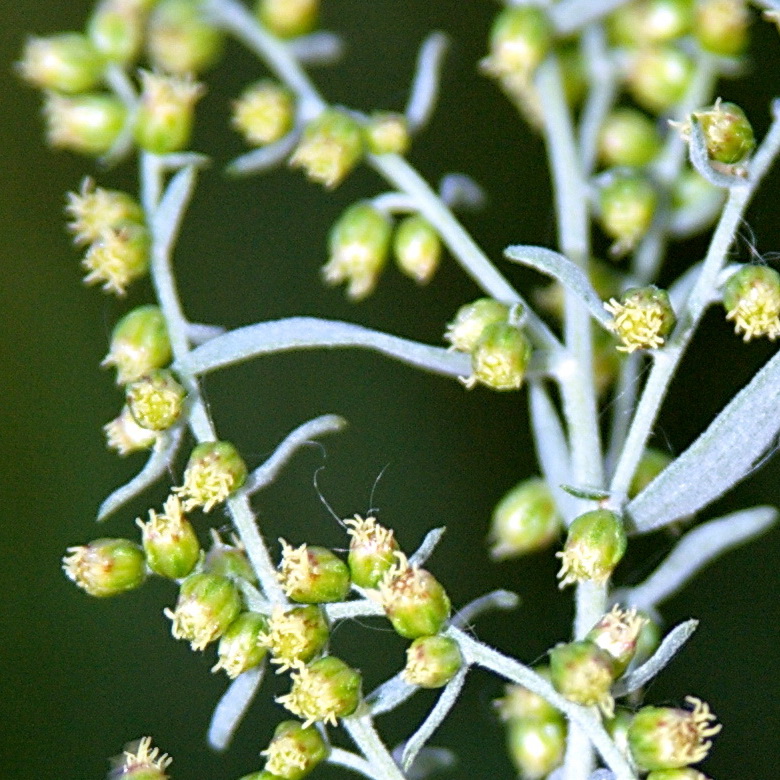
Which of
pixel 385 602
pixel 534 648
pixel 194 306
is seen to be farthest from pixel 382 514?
pixel 385 602

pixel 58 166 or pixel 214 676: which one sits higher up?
pixel 58 166

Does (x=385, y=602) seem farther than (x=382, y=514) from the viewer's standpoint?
No

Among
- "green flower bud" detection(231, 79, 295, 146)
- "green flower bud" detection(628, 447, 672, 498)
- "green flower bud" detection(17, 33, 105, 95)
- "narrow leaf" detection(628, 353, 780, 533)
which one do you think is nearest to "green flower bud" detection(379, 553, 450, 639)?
"narrow leaf" detection(628, 353, 780, 533)

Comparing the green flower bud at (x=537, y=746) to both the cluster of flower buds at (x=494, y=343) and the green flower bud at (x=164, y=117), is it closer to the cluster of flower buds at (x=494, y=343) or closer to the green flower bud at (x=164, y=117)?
the cluster of flower buds at (x=494, y=343)

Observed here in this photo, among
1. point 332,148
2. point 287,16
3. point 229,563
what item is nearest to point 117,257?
point 332,148

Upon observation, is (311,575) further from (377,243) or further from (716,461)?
(377,243)

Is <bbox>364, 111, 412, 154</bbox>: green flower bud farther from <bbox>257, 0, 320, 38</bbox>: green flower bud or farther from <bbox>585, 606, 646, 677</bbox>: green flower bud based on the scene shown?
<bbox>585, 606, 646, 677</bbox>: green flower bud

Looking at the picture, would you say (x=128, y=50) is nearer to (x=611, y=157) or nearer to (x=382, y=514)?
(x=611, y=157)
